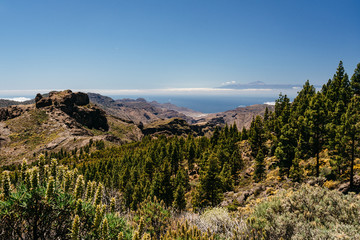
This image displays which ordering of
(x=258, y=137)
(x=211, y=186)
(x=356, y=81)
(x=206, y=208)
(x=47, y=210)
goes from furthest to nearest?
(x=258, y=137)
(x=356, y=81)
(x=211, y=186)
(x=206, y=208)
(x=47, y=210)

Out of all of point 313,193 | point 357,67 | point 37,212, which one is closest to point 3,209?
point 37,212

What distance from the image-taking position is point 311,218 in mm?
10797

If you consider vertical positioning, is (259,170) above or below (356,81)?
below

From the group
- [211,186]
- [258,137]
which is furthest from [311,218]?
[258,137]

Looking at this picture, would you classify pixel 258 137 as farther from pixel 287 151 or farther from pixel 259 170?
pixel 287 151

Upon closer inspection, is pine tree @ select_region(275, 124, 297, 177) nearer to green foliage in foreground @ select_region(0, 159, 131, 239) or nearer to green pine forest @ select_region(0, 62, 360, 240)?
green pine forest @ select_region(0, 62, 360, 240)

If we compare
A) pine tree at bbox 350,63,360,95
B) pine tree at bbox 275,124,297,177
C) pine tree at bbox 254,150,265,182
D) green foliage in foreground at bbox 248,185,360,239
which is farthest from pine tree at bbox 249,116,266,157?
green foliage in foreground at bbox 248,185,360,239

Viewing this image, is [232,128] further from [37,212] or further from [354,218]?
[37,212]

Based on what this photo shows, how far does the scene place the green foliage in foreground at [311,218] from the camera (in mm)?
8195

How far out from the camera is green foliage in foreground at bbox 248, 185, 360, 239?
820cm

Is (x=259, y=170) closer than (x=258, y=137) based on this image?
Yes

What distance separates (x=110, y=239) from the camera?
6738 millimetres

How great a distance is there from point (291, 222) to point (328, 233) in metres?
Result: 1.82

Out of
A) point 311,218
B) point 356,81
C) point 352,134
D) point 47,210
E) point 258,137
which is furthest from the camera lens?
point 258,137
